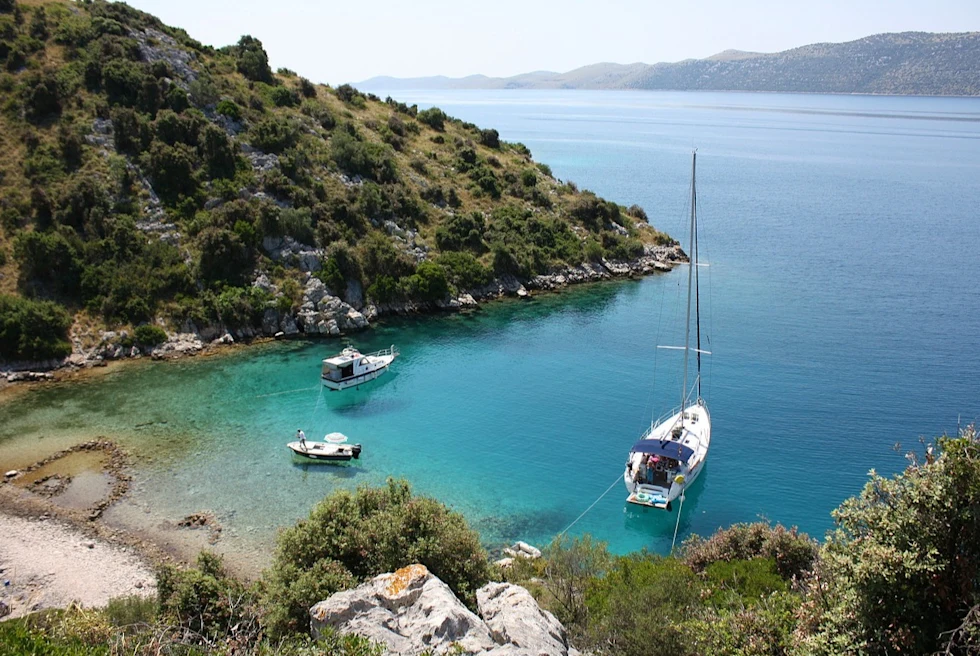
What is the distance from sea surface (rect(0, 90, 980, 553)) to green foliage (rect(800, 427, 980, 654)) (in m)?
21.5

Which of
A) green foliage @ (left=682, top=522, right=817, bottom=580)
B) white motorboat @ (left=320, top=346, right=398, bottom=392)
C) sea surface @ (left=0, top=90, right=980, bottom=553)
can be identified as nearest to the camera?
green foliage @ (left=682, top=522, right=817, bottom=580)

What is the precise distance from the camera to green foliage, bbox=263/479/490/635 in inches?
893

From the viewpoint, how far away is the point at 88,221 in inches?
2520

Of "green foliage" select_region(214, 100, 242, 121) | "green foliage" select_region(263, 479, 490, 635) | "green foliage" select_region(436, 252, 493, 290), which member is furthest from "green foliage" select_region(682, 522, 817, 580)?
"green foliage" select_region(214, 100, 242, 121)

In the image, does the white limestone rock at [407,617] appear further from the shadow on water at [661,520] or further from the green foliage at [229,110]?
the green foliage at [229,110]

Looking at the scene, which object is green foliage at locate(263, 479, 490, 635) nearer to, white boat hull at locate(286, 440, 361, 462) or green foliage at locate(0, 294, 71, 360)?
white boat hull at locate(286, 440, 361, 462)

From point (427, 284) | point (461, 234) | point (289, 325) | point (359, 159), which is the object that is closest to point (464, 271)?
point (427, 284)

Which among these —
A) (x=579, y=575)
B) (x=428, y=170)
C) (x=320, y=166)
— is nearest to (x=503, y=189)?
(x=428, y=170)

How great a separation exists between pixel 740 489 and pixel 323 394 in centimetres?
3171

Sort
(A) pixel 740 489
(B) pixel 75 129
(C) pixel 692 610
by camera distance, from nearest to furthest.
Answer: (C) pixel 692 610 → (A) pixel 740 489 → (B) pixel 75 129

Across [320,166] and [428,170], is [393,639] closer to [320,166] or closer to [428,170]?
[320,166]

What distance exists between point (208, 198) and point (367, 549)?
5714 centimetres

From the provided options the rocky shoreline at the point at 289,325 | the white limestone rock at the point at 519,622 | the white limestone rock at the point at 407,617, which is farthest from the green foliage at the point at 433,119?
the white limestone rock at the point at 407,617

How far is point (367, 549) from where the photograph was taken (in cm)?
2438
